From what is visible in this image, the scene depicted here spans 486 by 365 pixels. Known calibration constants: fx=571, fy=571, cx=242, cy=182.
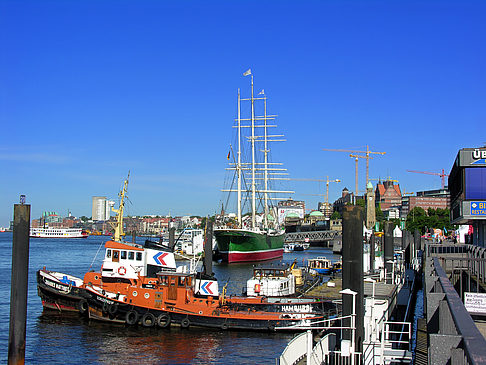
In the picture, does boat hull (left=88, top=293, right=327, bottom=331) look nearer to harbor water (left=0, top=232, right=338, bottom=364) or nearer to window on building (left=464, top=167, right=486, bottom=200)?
harbor water (left=0, top=232, right=338, bottom=364)

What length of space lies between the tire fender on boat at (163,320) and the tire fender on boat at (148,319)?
Result: 48 centimetres

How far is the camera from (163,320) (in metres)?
34.4

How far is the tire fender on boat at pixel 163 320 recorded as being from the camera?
1350 inches

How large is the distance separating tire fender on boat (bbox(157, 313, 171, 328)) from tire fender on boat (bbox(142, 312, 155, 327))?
18.7 inches

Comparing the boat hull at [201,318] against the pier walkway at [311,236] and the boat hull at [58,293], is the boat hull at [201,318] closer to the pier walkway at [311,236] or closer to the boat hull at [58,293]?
the boat hull at [58,293]

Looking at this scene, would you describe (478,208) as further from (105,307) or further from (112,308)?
(105,307)

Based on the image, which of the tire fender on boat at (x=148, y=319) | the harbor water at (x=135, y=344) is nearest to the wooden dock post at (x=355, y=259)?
the harbor water at (x=135, y=344)

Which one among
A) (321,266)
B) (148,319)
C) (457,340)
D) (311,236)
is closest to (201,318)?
(148,319)

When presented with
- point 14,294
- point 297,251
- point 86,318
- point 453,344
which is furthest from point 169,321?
point 297,251

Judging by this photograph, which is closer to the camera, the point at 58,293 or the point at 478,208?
the point at 58,293

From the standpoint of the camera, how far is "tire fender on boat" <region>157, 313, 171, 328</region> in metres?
34.3

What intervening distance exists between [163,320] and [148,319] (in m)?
1.05

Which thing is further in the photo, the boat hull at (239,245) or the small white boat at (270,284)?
the boat hull at (239,245)

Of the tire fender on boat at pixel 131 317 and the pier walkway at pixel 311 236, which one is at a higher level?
the pier walkway at pixel 311 236
